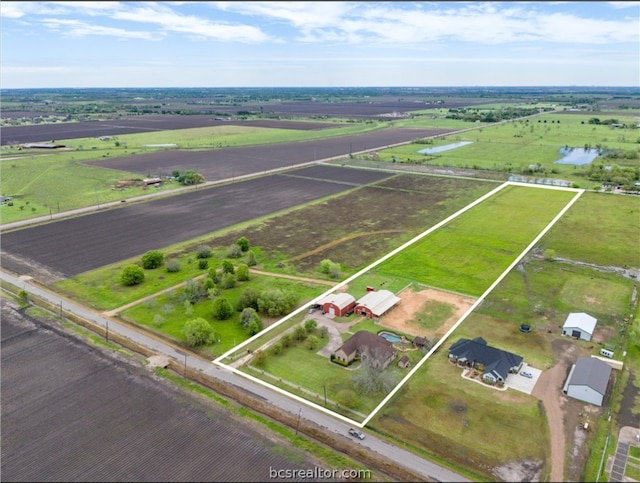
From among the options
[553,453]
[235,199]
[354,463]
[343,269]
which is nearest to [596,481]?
[553,453]

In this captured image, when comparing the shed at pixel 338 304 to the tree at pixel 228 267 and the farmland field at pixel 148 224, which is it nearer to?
the tree at pixel 228 267

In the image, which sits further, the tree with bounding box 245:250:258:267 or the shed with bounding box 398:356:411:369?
the tree with bounding box 245:250:258:267

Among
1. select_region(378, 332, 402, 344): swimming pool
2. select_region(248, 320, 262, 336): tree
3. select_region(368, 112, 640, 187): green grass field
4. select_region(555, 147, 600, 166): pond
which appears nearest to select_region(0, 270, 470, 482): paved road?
select_region(248, 320, 262, 336): tree

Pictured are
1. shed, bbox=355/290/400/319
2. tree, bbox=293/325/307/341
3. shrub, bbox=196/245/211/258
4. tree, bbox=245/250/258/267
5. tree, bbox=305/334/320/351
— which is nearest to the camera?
tree, bbox=305/334/320/351

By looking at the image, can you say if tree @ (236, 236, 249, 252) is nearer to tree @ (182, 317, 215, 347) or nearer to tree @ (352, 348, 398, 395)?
tree @ (182, 317, 215, 347)

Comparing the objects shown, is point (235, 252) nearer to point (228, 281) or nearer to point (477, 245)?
point (228, 281)

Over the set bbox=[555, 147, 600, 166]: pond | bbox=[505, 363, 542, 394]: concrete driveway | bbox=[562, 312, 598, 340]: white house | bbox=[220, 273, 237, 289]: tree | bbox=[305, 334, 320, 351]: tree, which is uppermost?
bbox=[555, 147, 600, 166]: pond
